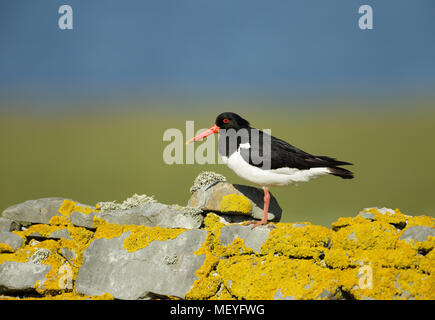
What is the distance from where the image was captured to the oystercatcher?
25.0ft

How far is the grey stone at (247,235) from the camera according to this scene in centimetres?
682

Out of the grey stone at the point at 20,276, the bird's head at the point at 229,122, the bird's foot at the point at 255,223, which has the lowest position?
the grey stone at the point at 20,276

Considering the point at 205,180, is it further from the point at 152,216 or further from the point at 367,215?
the point at 367,215

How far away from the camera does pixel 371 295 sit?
19.4ft

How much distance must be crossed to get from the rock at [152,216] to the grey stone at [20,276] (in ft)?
3.55

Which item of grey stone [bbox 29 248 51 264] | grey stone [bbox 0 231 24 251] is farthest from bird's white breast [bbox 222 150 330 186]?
grey stone [bbox 0 231 24 251]

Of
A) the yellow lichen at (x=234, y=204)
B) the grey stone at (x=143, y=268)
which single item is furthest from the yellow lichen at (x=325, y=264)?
the yellow lichen at (x=234, y=204)

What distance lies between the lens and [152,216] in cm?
766

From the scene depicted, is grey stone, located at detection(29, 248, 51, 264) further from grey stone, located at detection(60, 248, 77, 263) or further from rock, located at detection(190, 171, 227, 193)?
rock, located at detection(190, 171, 227, 193)

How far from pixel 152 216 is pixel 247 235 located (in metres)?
1.91

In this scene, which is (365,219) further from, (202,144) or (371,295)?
(202,144)

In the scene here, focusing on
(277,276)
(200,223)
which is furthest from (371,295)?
(200,223)

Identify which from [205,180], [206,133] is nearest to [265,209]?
[205,180]

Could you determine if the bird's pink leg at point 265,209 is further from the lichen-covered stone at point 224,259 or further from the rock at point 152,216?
the rock at point 152,216
